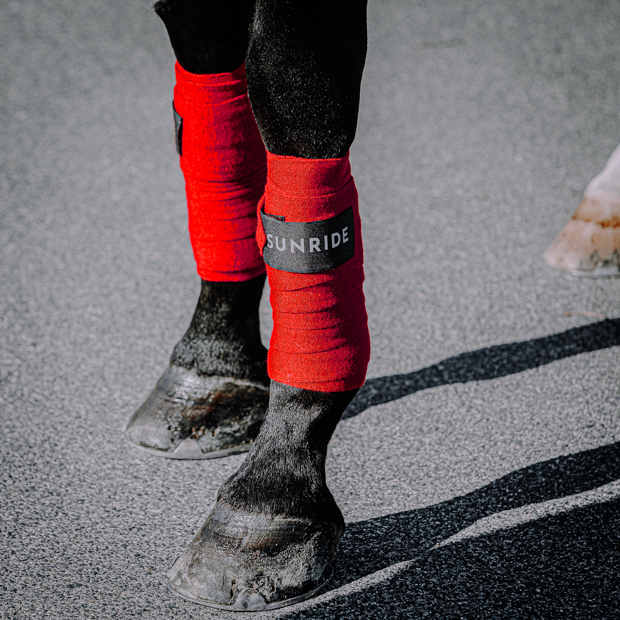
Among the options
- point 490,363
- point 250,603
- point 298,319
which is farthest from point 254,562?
point 490,363

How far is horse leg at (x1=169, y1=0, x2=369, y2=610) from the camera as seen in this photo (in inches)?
38.4

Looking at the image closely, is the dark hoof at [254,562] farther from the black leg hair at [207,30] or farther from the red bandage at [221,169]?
the black leg hair at [207,30]

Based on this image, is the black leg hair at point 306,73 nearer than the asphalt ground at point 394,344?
Yes

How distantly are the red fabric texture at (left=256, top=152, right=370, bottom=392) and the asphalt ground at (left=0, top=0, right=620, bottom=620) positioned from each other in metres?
0.30

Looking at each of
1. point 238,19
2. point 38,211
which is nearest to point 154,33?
point 38,211

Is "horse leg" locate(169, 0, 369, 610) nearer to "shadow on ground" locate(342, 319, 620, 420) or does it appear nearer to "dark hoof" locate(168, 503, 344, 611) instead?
"dark hoof" locate(168, 503, 344, 611)

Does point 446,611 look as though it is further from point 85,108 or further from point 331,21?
point 85,108

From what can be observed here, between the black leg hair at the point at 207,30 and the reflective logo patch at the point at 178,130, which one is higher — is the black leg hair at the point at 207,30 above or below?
above

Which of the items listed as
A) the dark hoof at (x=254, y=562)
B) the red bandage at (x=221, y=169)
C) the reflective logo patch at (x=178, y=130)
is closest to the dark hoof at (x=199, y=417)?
the red bandage at (x=221, y=169)

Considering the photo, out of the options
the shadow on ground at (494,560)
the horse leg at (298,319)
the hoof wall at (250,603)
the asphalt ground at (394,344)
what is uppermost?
the horse leg at (298,319)

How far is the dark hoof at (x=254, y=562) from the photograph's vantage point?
1072mm

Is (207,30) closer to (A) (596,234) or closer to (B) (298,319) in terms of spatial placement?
(B) (298,319)

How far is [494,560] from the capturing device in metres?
1.15

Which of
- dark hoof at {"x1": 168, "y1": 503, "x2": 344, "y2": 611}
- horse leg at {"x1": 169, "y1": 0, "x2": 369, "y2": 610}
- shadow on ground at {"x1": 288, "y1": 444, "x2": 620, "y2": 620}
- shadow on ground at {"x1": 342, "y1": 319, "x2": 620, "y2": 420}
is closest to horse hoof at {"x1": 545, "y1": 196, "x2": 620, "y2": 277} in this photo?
shadow on ground at {"x1": 342, "y1": 319, "x2": 620, "y2": 420}
